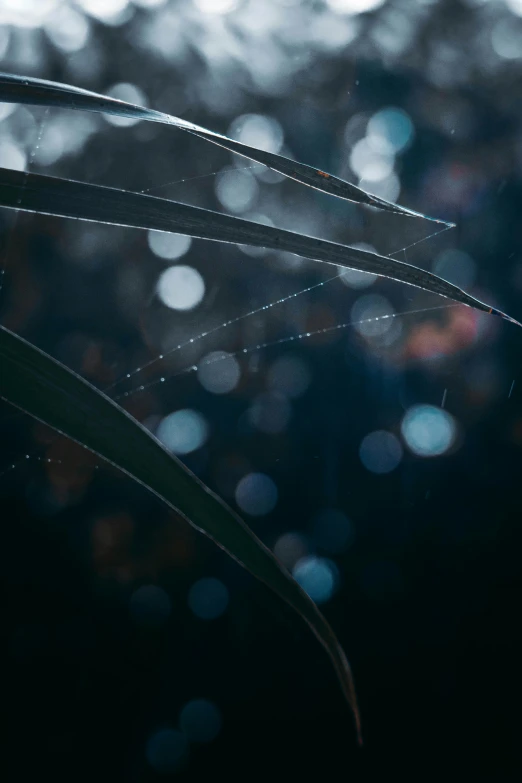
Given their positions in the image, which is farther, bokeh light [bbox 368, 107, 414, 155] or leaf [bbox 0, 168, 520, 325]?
bokeh light [bbox 368, 107, 414, 155]

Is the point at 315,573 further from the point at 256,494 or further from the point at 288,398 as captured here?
the point at 288,398

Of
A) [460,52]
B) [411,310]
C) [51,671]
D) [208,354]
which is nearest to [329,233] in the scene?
[411,310]

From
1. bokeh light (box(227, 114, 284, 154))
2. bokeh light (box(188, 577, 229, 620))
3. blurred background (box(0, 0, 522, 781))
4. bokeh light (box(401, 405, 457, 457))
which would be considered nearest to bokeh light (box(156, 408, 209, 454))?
blurred background (box(0, 0, 522, 781))

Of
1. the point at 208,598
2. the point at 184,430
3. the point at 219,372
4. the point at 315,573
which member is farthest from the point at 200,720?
the point at 219,372

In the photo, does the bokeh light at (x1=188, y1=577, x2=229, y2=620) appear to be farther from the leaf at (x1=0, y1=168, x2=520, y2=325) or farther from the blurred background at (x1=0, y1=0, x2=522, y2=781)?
the leaf at (x1=0, y1=168, x2=520, y2=325)

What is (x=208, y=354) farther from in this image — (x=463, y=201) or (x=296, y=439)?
(x=463, y=201)

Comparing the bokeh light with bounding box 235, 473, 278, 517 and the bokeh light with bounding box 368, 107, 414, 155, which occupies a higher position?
the bokeh light with bounding box 368, 107, 414, 155
